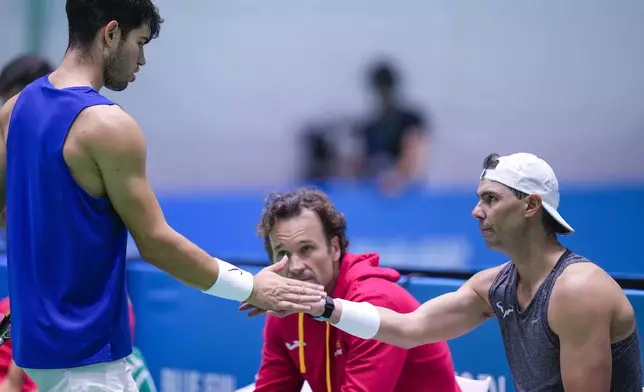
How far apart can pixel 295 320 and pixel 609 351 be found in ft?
3.63

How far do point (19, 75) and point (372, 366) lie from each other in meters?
1.79

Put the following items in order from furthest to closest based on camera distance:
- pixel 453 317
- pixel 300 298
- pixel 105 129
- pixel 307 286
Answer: pixel 453 317 → pixel 307 286 → pixel 300 298 → pixel 105 129

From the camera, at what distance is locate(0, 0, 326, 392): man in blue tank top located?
2342 mm

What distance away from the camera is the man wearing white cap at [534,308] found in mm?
2543

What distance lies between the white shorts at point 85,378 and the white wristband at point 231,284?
1.08 ft

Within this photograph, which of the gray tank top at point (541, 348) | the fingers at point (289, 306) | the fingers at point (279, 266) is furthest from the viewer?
the fingers at point (279, 266)

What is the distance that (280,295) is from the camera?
9.05ft

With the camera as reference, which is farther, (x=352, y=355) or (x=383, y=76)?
(x=383, y=76)

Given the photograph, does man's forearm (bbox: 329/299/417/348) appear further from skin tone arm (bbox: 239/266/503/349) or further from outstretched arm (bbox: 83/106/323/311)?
outstretched arm (bbox: 83/106/323/311)

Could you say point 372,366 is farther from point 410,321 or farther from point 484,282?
point 484,282

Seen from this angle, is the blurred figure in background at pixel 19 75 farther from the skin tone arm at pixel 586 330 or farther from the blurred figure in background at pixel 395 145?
the blurred figure in background at pixel 395 145

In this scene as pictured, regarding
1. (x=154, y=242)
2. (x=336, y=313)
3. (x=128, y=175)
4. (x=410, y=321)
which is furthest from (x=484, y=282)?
(x=128, y=175)

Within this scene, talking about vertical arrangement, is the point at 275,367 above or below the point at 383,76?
below

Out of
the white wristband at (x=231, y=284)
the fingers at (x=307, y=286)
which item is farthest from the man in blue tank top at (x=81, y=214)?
the fingers at (x=307, y=286)
